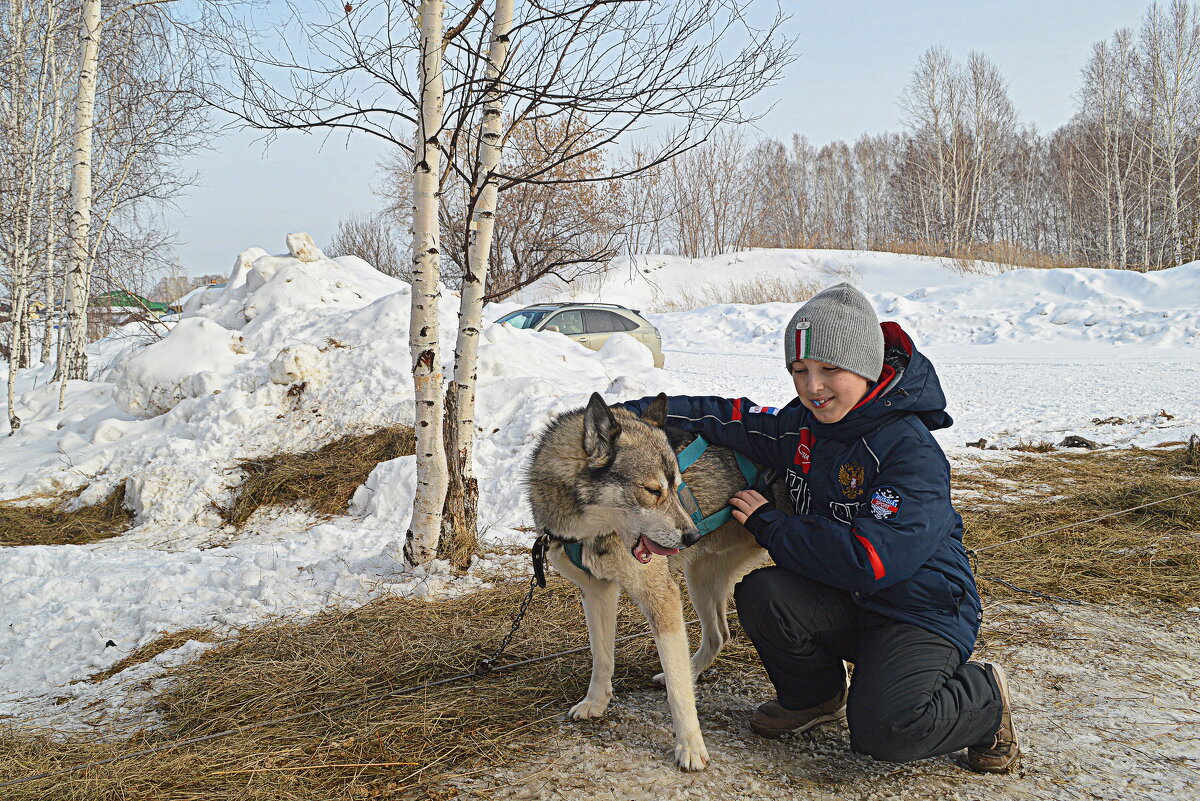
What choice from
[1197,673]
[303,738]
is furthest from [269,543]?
[1197,673]

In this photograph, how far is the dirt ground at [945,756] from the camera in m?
2.39

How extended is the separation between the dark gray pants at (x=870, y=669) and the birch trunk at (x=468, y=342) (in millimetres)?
2840

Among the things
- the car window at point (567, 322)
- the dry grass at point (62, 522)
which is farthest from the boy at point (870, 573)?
the car window at point (567, 322)

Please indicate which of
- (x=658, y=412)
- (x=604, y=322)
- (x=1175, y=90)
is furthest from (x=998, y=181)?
(x=658, y=412)

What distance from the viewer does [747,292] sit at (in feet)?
96.9

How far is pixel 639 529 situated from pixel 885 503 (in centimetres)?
89

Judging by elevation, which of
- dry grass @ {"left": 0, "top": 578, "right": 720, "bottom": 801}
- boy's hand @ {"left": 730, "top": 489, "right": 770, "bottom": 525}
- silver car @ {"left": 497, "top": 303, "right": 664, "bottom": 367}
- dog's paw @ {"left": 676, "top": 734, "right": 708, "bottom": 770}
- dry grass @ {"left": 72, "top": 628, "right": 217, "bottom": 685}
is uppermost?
silver car @ {"left": 497, "top": 303, "right": 664, "bottom": 367}

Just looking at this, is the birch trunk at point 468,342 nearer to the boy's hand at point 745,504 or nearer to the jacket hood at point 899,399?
the boy's hand at point 745,504

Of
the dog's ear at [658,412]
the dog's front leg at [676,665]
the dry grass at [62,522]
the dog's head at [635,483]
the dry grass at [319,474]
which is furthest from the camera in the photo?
the dry grass at [319,474]

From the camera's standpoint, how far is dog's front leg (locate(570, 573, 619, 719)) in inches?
116

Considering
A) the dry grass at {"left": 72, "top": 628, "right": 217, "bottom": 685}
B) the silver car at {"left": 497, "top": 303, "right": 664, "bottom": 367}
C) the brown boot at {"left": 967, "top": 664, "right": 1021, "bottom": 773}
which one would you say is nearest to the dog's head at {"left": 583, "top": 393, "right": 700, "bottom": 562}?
the brown boot at {"left": 967, "top": 664, "right": 1021, "bottom": 773}

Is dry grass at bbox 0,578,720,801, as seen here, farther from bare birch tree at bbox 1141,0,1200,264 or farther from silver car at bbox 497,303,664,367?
bare birch tree at bbox 1141,0,1200,264

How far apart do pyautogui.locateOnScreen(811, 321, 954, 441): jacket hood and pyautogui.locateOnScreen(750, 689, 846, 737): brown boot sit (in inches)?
40.0

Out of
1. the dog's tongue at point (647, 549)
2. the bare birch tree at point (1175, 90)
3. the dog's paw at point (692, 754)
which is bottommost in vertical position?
the dog's paw at point (692, 754)
